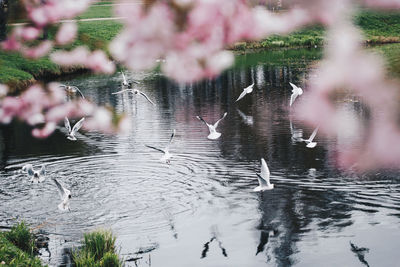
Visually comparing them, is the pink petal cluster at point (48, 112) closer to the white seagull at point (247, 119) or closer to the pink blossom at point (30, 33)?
the white seagull at point (247, 119)

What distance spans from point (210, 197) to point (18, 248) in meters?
6.23

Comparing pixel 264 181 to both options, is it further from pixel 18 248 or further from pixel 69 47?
pixel 69 47

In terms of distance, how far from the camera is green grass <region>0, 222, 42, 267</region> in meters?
10.8

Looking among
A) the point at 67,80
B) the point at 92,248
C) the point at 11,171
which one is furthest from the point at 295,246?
the point at 67,80

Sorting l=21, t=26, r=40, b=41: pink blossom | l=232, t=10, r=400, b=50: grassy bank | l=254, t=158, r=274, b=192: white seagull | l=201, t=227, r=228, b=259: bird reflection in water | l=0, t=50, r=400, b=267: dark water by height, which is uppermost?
l=232, t=10, r=400, b=50: grassy bank

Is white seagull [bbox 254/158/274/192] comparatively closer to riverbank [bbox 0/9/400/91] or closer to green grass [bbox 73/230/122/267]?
green grass [bbox 73/230/122/267]

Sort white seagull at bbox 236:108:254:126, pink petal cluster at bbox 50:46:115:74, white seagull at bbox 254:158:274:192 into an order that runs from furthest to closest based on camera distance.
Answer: white seagull at bbox 236:108:254:126
pink petal cluster at bbox 50:46:115:74
white seagull at bbox 254:158:274:192

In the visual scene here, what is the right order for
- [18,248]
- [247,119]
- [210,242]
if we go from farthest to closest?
1. [247,119]
2. [210,242]
3. [18,248]

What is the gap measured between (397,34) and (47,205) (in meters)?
53.8

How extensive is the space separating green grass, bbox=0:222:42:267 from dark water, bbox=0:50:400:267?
62 centimetres

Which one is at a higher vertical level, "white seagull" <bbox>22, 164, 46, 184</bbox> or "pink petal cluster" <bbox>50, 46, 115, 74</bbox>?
"pink petal cluster" <bbox>50, 46, 115, 74</bbox>

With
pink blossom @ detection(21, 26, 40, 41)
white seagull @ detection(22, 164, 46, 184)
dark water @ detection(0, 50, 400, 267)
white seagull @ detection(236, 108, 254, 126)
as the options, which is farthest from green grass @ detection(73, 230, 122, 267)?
white seagull @ detection(236, 108, 254, 126)

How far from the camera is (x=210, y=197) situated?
17.3 metres

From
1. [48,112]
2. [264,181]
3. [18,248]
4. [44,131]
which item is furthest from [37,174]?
[48,112]
